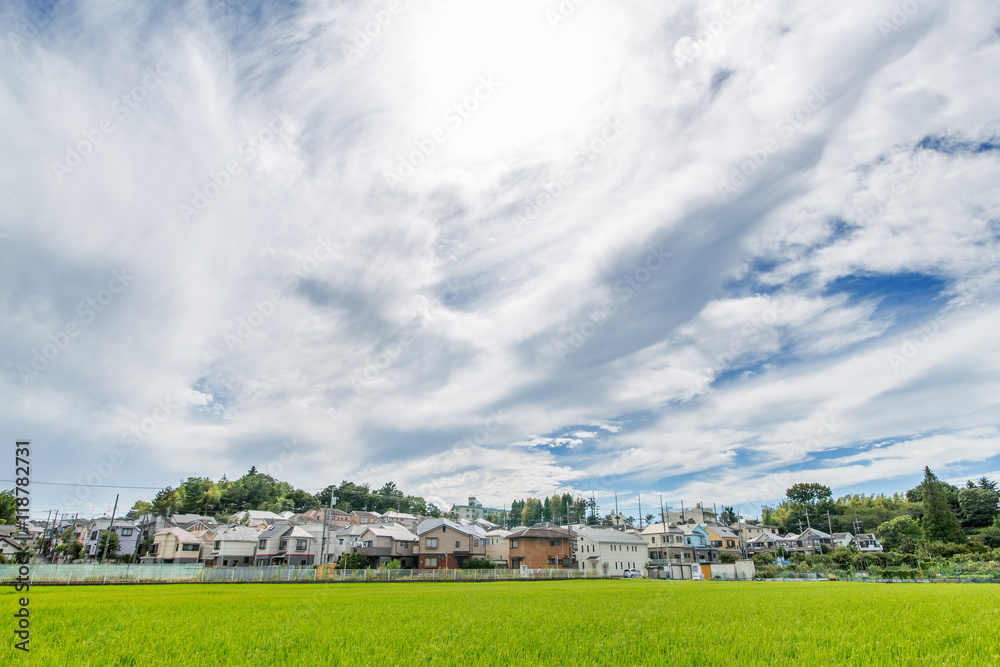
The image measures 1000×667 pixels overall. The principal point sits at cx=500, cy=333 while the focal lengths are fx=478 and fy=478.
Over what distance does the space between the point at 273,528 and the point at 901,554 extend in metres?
83.4

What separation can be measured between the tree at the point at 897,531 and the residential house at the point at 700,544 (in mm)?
27438

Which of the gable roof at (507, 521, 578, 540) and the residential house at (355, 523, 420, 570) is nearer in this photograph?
the residential house at (355, 523, 420, 570)

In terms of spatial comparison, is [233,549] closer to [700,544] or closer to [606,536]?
[606,536]

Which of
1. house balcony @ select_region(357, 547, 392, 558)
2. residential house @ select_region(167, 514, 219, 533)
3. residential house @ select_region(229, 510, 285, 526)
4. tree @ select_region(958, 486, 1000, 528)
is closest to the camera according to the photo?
house balcony @ select_region(357, 547, 392, 558)

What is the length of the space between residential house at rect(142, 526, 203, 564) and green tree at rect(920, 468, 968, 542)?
104m

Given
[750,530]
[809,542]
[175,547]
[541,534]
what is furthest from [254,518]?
[809,542]

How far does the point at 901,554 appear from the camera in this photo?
6069cm

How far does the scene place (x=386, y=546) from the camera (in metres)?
63.8

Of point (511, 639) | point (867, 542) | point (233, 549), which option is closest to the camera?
point (511, 639)

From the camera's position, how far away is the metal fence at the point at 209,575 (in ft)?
107

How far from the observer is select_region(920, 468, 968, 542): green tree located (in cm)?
6650

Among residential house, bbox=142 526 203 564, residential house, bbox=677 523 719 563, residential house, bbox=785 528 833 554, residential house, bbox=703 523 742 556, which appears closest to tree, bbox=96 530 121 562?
residential house, bbox=142 526 203 564

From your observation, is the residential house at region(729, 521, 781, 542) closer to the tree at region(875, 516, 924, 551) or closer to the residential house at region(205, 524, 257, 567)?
the tree at region(875, 516, 924, 551)

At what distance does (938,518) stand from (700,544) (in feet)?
114
